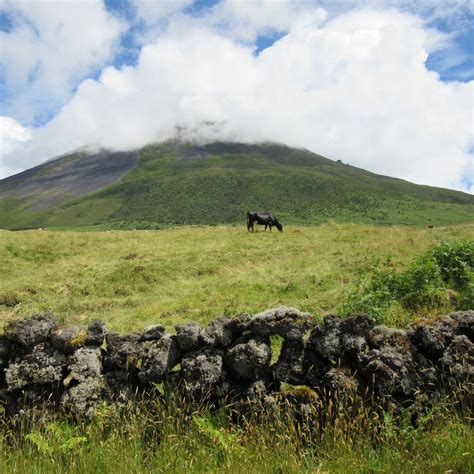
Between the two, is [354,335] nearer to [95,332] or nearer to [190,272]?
[95,332]

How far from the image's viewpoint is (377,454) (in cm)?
586

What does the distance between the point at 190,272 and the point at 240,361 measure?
17508 millimetres

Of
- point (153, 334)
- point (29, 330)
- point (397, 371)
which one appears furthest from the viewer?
point (153, 334)

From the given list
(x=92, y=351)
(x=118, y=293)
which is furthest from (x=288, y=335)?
(x=118, y=293)

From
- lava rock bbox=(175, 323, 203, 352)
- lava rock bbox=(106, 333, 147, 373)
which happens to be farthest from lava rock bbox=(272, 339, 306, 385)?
lava rock bbox=(106, 333, 147, 373)

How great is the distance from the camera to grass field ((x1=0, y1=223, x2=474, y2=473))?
584 centimetres

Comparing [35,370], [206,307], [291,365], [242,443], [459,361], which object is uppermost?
[459,361]

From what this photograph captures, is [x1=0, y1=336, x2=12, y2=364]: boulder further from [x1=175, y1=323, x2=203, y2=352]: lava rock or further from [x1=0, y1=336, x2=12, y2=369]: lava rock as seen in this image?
[x1=175, y1=323, x2=203, y2=352]: lava rock

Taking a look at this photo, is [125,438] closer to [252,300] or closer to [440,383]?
[440,383]

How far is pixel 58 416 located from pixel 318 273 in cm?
1523

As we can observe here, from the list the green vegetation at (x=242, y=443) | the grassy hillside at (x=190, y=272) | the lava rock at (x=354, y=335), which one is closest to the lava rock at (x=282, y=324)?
the lava rock at (x=354, y=335)

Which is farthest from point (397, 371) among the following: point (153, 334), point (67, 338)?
point (67, 338)

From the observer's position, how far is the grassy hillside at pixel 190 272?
57.5 ft

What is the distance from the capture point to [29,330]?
7.69m
